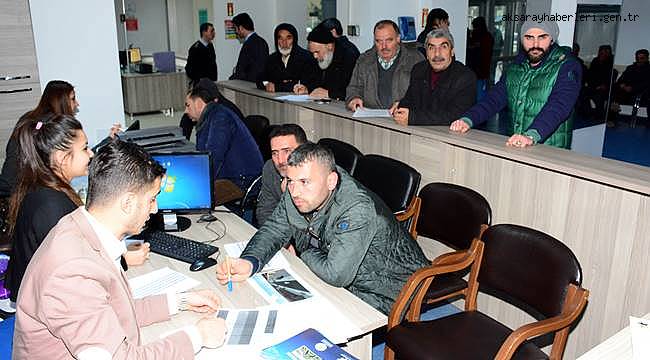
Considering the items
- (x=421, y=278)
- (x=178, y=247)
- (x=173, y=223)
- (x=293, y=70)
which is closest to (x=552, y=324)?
(x=421, y=278)

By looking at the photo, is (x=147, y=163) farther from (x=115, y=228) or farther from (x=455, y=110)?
(x=455, y=110)

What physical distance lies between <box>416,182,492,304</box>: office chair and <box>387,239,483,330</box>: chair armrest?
0.11 metres

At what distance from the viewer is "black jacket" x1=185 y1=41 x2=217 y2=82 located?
8.62 metres

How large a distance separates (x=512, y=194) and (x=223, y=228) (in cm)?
150

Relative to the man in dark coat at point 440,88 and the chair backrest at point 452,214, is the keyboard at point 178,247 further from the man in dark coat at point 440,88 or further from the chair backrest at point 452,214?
the man in dark coat at point 440,88

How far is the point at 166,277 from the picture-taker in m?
2.35

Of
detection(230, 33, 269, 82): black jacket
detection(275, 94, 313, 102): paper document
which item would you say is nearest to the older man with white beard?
detection(275, 94, 313, 102): paper document

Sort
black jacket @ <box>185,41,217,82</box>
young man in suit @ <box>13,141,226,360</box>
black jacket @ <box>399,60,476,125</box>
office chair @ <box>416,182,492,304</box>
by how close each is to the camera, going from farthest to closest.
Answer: black jacket @ <box>185,41,217,82</box> → black jacket @ <box>399,60,476,125</box> → office chair @ <box>416,182,492,304</box> → young man in suit @ <box>13,141,226,360</box>

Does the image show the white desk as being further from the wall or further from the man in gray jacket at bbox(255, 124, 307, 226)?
the wall

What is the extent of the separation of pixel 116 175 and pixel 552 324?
62.9 inches

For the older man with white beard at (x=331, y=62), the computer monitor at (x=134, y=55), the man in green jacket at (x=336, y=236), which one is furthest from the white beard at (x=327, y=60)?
the computer monitor at (x=134, y=55)

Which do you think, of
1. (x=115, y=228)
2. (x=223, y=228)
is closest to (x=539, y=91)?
(x=223, y=228)

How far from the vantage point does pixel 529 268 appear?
7.64ft

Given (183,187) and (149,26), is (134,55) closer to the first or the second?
(149,26)
